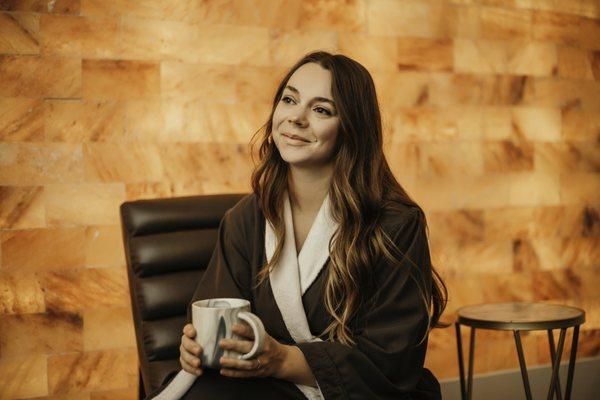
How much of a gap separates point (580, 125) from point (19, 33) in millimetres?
2363

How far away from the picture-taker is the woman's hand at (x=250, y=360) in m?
1.19

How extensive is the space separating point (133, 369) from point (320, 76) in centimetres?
131

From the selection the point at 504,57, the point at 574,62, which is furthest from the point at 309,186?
the point at 574,62

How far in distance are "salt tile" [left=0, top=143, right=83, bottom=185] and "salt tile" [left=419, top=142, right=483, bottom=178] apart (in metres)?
1.35

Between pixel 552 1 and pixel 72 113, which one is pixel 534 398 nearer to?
pixel 552 1

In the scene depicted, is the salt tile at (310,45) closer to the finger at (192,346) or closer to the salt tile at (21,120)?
the salt tile at (21,120)

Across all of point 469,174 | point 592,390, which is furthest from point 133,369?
point 592,390

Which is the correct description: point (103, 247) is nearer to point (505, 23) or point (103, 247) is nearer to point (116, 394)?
point (116, 394)

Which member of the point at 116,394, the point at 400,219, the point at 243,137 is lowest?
the point at 116,394

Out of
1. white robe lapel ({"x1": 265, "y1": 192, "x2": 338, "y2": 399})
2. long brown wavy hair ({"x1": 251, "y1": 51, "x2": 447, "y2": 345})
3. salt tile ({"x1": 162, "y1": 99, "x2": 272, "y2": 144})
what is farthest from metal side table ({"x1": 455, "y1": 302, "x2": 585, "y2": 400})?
salt tile ({"x1": 162, "y1": 99, "x2": 272, "y2": 144})

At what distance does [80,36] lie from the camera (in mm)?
2229

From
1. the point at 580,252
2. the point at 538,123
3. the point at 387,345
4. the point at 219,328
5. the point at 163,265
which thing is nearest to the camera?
the point at 219,328

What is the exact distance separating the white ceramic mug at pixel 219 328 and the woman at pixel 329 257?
194 millimetres

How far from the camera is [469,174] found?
2826 mm
